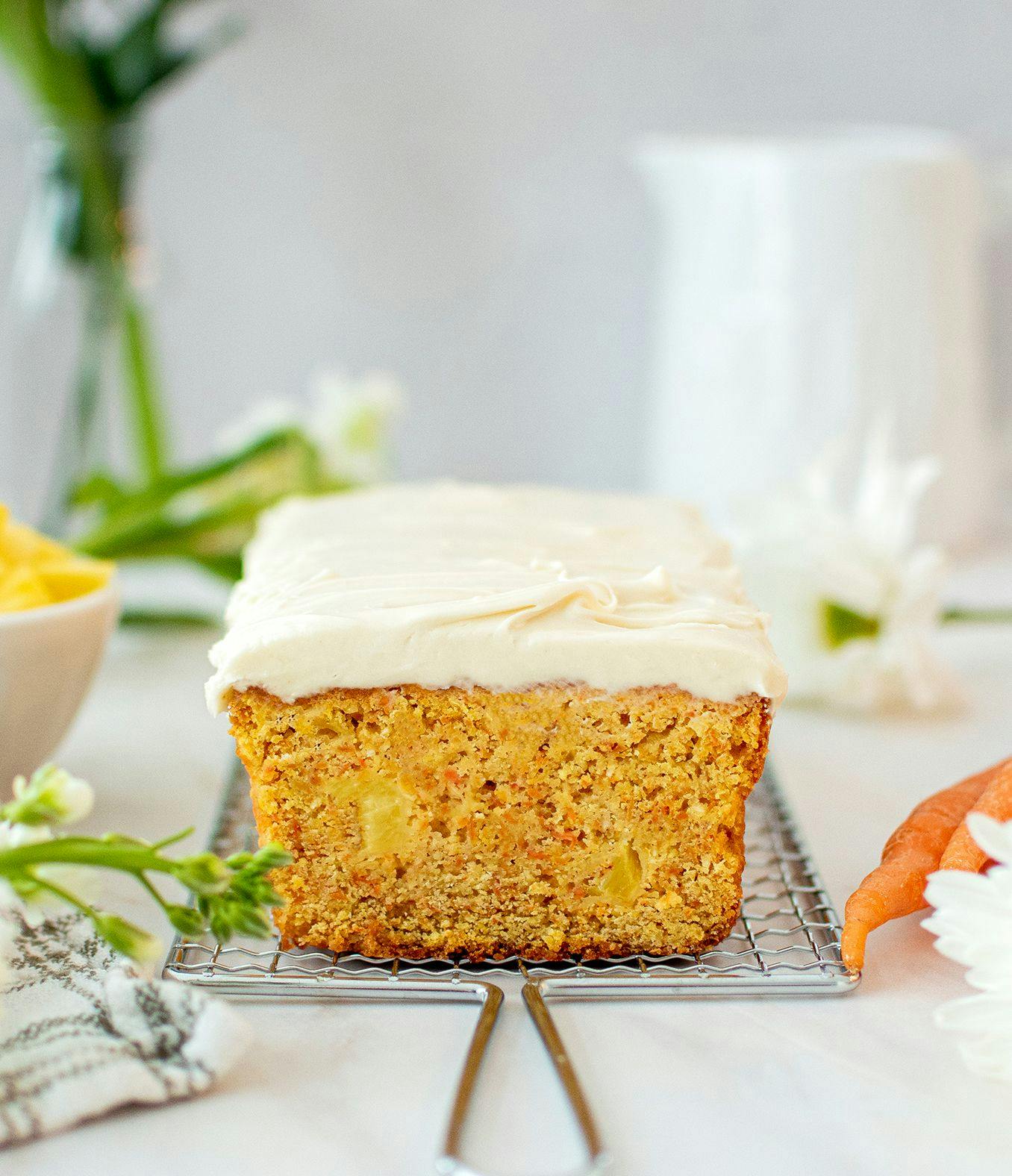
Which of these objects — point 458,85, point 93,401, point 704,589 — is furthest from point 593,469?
point 704,589

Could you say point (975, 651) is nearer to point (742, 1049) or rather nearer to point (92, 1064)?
point (742, 1049)

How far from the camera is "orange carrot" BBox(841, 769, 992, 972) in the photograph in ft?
3.02

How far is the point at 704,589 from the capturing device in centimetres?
101

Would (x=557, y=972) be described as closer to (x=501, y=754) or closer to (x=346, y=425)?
(x=501, y=754)

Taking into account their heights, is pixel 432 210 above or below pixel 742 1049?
above

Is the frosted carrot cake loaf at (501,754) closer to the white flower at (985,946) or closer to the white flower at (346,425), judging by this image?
the white flower at (985,946)

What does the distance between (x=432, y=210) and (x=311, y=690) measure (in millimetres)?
1426

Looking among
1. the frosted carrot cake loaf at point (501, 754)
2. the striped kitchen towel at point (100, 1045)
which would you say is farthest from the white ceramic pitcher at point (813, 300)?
→ the striped kitchen towel at point (100, 1045)

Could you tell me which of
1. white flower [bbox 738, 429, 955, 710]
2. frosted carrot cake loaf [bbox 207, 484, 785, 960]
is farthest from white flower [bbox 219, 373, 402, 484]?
frosted carrot cake loaf [bbox 207, 484, 785, 960]

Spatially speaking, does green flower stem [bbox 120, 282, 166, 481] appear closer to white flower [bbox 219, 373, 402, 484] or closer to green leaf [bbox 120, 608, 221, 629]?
white flower [bbox 219, 373, 402, 484]

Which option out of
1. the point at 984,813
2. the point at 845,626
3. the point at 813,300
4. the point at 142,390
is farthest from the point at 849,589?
the point at 142,390

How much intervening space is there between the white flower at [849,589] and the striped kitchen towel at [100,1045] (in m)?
0.85

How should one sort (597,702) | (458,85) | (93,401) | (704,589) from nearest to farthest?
(597,702), (704,589), (93,401), (458,85)

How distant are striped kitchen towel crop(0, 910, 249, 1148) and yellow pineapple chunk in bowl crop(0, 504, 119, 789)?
33 centimetres
